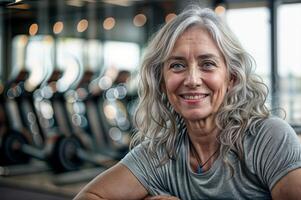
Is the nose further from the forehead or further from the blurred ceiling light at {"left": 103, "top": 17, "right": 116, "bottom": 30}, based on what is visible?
the blurred ceiling light at {"left": 103, "top": 17, "right": 116, "bottom": 30}

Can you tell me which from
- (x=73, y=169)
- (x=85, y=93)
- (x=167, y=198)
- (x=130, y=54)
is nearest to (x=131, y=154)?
(x=167, y=198)

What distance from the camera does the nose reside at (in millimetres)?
1474

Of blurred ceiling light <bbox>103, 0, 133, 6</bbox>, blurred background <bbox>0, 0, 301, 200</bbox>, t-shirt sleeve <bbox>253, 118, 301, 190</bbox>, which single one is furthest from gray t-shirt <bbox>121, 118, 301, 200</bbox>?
blurred ceiling light <bbox>103, 0, 133, 6</bbox>

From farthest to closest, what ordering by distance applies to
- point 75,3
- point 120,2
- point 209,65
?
point 120,2, point 75,3, point 209,65

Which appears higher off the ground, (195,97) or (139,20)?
(139,20)

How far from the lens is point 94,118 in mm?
6637

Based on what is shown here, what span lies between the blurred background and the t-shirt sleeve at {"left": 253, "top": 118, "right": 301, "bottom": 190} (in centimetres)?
335

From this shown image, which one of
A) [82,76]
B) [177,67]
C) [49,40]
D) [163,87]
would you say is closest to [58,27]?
[49,40]

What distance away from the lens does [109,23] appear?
770 cm

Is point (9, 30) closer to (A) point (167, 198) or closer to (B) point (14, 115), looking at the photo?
(B) point (14, 115)

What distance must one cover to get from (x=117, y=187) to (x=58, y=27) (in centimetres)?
569

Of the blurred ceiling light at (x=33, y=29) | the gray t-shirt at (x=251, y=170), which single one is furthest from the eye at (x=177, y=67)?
the blurred ceiling light at (x=33, y=29)

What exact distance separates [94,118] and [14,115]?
1108mm

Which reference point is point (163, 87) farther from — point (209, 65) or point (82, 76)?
point (82, 76)
